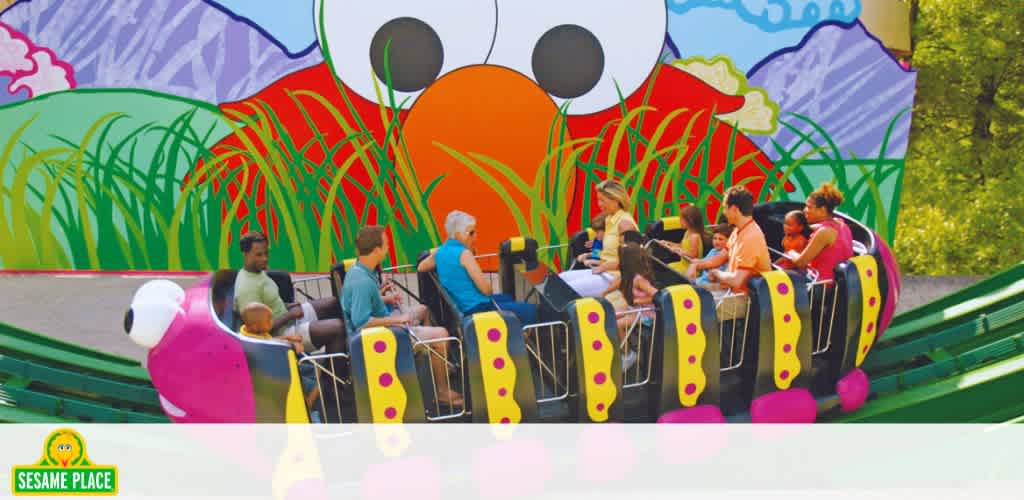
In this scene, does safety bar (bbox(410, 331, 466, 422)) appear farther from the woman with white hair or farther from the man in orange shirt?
the man in orange shirt

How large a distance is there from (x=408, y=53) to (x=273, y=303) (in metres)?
3.59

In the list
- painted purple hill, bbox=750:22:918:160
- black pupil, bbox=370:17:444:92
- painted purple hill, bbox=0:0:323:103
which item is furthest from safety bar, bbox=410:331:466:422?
painted purple hill, bbox=750:22:918:160

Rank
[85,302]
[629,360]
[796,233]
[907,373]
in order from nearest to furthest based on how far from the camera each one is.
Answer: [629,360] → [907,373] → [796,233] → [85,302]

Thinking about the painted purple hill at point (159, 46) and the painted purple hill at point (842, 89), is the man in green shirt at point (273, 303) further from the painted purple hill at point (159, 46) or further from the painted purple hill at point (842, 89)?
the painted purple hill at point (842, 89)

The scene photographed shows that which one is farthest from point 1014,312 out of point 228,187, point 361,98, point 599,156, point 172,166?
point 172,166

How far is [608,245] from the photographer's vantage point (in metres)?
4.86

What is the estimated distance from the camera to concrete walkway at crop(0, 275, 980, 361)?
20.6 feet

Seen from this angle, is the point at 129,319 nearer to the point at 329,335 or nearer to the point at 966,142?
the point at 329,335

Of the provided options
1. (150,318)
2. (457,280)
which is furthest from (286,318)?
(457,280)

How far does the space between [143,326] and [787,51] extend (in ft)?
19.3

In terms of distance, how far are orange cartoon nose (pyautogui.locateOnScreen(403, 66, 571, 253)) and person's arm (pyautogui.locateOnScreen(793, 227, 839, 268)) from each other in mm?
3266

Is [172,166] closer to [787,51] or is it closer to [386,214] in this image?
→ [386,214]

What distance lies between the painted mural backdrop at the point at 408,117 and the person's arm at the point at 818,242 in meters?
3.12
